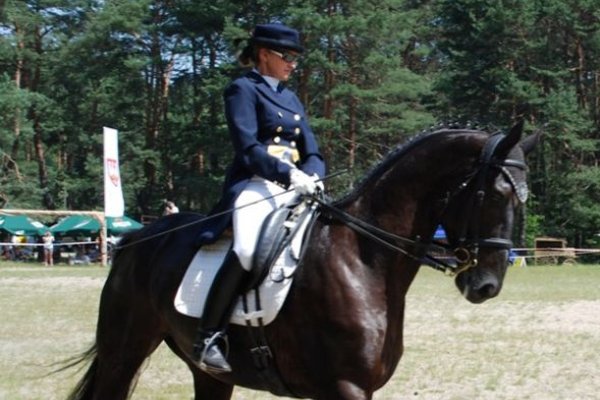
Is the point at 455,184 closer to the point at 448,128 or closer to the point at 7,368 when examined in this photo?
the point at 448,128

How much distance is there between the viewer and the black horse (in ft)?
14.7

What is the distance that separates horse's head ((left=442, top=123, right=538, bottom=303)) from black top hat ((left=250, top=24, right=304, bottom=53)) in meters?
1.47

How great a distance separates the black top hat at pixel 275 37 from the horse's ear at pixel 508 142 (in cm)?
153

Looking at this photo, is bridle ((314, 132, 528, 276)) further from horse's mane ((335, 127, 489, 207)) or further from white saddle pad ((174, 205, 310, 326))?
white saddle pad ((174, 205, 310, 326))

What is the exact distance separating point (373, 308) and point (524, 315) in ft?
40.0

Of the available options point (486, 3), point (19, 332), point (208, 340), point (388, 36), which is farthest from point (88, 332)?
point (486, 3)

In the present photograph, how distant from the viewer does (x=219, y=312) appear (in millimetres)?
5137

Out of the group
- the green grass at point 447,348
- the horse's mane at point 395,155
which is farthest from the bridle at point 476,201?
the green grass at point 447,348

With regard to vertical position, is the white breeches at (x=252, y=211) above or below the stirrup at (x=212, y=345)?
above

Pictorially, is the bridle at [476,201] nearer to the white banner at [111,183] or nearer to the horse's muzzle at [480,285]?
the horse's muzzle at [480,285]

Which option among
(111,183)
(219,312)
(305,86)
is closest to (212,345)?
(219,312)

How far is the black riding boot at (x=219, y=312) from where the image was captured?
506 cm

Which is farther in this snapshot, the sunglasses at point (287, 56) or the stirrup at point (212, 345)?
the sunglasses at point (287, 56)

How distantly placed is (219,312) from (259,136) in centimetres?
111
